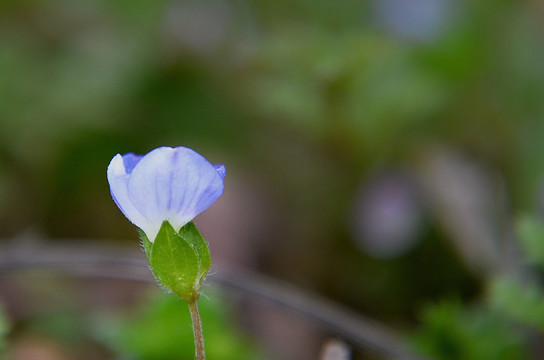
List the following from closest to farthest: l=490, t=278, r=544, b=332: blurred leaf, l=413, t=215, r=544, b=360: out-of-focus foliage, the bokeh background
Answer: l=490, t=278, r=544, b=332: blurred leaf < l=413, t=215, r=544, b=360: out-of-focus foliage < the bokeh background

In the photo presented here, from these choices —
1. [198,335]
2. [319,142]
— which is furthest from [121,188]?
[319,142]

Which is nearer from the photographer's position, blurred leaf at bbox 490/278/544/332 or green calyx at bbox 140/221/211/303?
green calyx at bbox 140/221/211/303

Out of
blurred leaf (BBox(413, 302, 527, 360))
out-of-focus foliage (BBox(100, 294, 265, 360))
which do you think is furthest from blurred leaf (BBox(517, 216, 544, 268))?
out-of-focus foliage (BBox(100, 294, 265, 360))

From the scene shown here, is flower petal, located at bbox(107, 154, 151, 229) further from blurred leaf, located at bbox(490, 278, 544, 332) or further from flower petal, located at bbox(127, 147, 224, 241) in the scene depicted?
blurred leaf, located at bbox(490, 278, 544, 332)

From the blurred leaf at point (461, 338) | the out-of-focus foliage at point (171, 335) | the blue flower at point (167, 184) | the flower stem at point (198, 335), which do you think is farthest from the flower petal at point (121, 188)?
the blurred leaf at point (461, 338)

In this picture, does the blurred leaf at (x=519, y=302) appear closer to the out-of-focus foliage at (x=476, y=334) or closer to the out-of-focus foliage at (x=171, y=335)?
the out-of-focus foliage at (x=476, y=334)

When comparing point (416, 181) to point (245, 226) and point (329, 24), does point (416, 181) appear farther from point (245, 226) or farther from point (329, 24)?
point (329, 24)
